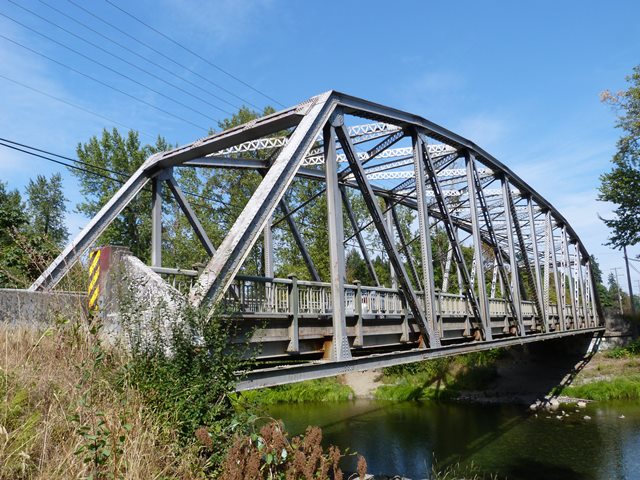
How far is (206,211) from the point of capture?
36719 millimetres

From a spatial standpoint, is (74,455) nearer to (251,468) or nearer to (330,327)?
(251,468)

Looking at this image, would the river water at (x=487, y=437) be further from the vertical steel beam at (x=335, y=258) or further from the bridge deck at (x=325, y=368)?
the vertical steel beam at (x=335, y=258)

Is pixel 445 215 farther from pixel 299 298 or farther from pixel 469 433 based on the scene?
pixel 469 433

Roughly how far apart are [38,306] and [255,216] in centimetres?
316

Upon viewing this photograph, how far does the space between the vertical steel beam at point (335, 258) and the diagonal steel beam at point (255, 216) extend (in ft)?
1.80

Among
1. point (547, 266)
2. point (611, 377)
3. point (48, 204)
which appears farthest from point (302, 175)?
point (48, 204)

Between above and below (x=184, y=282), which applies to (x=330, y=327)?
below

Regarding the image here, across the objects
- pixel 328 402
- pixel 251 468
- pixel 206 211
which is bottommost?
pixel 328 402

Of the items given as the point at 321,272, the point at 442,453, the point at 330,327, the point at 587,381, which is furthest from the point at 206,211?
the point at 330,327

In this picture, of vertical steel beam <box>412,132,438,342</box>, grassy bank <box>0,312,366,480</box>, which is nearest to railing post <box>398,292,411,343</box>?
vertical steel beam <box>412,132,438,342</box>

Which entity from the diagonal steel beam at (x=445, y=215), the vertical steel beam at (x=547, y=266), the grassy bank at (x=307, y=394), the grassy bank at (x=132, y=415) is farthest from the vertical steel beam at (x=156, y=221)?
the grassy bank at (x=307, y=394)

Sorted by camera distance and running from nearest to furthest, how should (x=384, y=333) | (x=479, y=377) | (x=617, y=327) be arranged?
(x=384, y=333) < (x=479, y=377) < (x=617, y=327)

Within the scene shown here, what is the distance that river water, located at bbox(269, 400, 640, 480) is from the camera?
635 inches

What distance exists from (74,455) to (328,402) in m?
28.2
